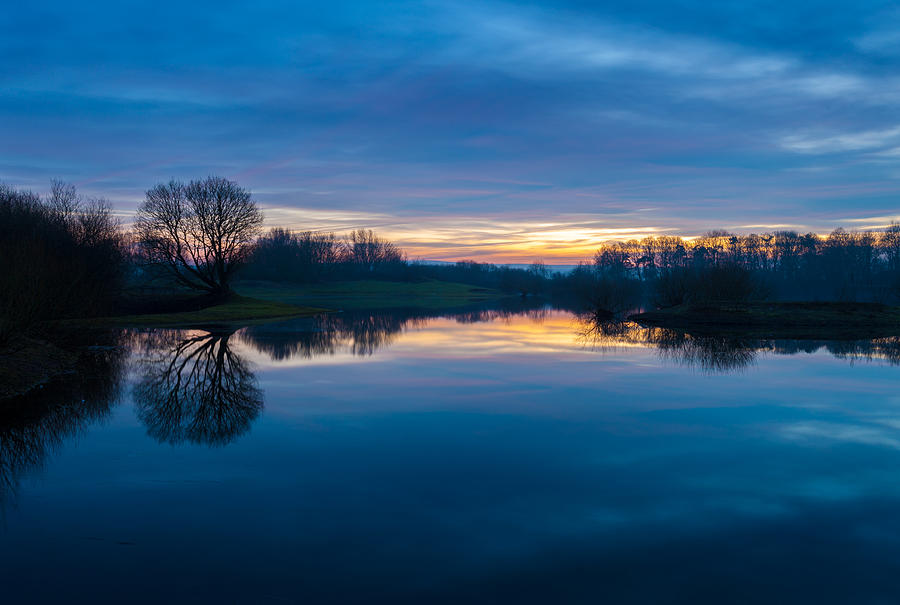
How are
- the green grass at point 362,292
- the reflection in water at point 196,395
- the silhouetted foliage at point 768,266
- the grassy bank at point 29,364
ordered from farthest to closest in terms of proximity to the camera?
the green grass at point 362,292 < the silhouetted foliage at point 768,266 < the grassy bank at point 29,364 < the reflection in water at point 196,395

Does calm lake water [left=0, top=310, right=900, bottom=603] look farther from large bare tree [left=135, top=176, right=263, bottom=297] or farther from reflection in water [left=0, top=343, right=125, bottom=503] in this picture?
large bare tree [left=135, top=176, right=263, bottom=297]

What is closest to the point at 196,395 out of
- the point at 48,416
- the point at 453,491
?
the point at 48,416

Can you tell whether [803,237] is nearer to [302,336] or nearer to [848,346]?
[848,346]

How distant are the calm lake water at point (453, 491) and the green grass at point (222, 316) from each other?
20.6m

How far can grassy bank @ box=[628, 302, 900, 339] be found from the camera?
3167cm

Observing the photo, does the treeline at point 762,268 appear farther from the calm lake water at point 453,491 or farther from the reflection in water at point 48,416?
the reflection in water at point 48,416

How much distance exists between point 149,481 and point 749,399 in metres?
12.5

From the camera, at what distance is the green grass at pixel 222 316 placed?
113ft

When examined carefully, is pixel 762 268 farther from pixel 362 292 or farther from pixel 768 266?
pixel 362 292

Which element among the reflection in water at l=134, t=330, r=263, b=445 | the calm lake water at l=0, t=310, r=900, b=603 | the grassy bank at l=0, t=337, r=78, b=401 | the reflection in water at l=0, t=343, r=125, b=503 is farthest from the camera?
the grassy bank at l=0, t=337, r=78, b=401

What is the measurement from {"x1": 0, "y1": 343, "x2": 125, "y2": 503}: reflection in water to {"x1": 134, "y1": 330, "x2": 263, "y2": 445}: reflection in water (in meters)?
0.80

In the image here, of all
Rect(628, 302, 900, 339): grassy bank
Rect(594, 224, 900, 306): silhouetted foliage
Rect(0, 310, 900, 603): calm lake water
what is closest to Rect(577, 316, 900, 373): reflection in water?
Rect(628, 302, 900, 339): grassy bank

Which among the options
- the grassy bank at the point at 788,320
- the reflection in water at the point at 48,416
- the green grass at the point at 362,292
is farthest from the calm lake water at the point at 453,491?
the green grass at the point at 362,292

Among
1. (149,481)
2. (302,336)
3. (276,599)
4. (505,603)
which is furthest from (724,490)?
(302,336)
